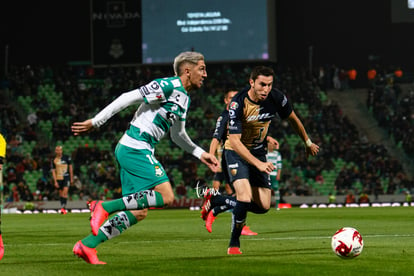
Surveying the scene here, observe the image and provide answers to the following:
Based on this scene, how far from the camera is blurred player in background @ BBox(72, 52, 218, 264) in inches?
327

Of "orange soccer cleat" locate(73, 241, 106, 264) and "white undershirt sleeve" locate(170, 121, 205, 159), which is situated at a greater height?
"white undershirt sleeve" locate(170, 121, 205, 159)

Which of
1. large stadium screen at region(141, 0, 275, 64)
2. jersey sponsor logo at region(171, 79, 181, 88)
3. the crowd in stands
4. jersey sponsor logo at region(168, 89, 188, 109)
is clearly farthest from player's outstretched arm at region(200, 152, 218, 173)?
large stadium screen at region(141, 0, 275, 64)

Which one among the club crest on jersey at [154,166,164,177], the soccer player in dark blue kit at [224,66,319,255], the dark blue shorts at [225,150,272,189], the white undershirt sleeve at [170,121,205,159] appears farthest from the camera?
the dark blue shorts at [225,150,272,189]

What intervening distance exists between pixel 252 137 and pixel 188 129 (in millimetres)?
26566

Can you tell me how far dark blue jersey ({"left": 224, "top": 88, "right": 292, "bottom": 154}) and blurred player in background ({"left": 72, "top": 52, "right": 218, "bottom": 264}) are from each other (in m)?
1.68

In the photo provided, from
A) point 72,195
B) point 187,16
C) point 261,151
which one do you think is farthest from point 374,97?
point 261,151

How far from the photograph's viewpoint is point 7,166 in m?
36.2

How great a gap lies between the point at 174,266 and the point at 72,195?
87.7ft

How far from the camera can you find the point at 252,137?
1098 cm

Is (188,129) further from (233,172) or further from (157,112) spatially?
(157,112)

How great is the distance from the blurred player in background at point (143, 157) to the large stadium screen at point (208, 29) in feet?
99.9

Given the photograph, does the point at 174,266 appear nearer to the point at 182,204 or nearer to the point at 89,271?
the point at 89,271

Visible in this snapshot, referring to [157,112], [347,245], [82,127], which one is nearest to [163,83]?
[157,112]

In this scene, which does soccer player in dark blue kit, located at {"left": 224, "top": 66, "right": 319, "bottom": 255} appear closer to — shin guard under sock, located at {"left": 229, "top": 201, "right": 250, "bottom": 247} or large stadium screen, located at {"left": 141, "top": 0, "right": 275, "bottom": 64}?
shin guard under sock, located at {"left": 229, "top": 201, "right": 250, "bottom": 247}
